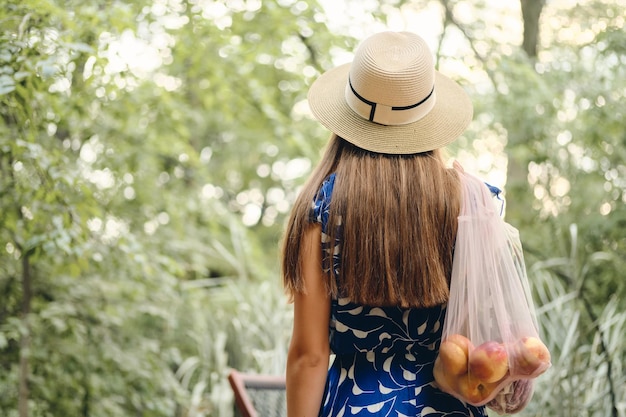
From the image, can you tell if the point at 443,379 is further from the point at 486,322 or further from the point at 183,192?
the point at 183,192

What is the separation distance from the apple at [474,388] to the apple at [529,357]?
65 mm

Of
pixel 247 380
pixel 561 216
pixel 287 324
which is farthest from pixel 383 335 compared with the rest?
pixel 561 216

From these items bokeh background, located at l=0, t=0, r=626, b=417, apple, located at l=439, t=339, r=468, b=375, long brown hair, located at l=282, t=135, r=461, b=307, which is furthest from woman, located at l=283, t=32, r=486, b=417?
bokeh background, located at l=0, t=0, r=626, b=417

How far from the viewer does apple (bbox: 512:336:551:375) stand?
4.59 feet

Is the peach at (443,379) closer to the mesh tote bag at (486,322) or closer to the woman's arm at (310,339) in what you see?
the mesh tote bag at (486,322)

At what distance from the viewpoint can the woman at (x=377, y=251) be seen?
1508 millimetres

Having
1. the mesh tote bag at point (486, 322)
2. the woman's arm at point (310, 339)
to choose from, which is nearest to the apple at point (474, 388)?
the mesh tote bag at point (486, 322)

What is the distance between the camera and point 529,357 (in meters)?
1.40

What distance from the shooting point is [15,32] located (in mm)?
2172

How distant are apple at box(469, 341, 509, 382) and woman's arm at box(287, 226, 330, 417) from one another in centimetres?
33

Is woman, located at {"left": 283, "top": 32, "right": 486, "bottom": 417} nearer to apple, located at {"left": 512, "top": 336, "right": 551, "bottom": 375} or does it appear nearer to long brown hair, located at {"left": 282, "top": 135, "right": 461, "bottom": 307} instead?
long brown hair, located at {"left": 282, "top": 135, "right": 461, "bottom": 307}

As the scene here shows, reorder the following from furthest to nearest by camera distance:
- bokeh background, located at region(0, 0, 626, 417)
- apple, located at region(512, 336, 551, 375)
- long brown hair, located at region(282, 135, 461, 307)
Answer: bokeh background, located at region(0, 0, 626, 417)
long brown hair, located at region(282, 135, 461, 307)
apple, located at region(512, 336, 551, 375)

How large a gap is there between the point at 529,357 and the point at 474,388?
13 centimetres

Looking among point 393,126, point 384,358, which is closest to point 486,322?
point 384,358
